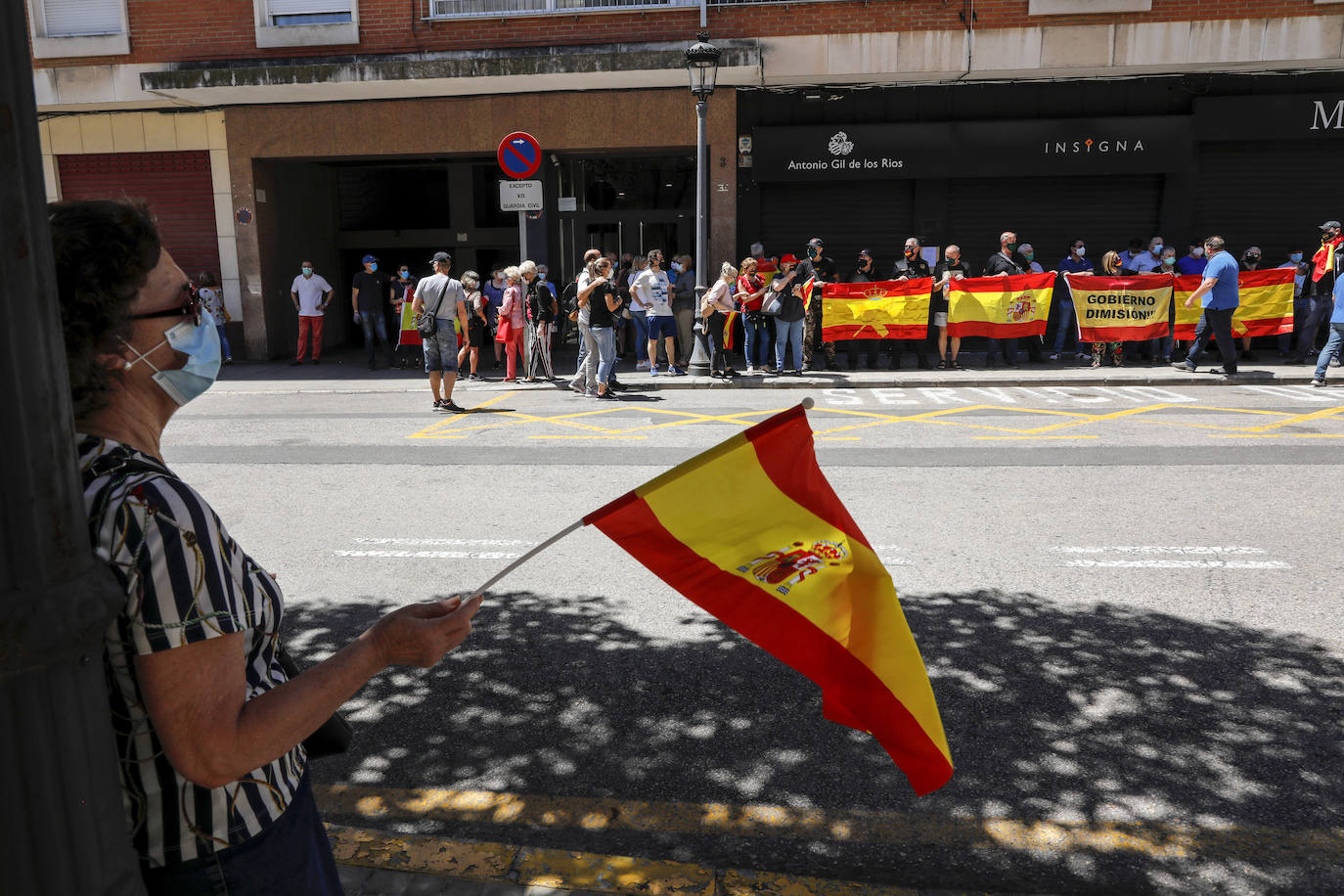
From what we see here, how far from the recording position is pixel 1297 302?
17734 millimetres

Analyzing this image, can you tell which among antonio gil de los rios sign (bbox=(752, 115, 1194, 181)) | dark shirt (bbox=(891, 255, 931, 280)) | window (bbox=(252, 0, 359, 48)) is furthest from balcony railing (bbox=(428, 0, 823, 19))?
dark shirt (bbox=(891, 255, 931, 280))

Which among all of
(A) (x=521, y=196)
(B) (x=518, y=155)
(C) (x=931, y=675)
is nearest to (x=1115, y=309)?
(A) (x=521, y=196)

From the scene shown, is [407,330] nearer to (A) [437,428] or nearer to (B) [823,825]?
(A) [437,428]

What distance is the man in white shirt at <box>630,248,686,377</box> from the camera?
16.2 meters

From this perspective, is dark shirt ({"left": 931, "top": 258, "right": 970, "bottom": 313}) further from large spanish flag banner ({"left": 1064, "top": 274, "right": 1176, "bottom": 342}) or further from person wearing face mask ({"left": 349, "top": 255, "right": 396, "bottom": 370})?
person wearing face mask ({"left": 349, "top": 255, "right": 396, "bottom": 370})

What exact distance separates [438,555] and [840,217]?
15035 mm

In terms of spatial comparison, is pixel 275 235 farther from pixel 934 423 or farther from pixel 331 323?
pixel 934 423

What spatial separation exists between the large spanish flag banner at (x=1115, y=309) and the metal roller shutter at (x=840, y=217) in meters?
3.99

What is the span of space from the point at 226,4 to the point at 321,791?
19.7 meters

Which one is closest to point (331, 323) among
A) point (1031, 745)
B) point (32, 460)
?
point (1031, 745)

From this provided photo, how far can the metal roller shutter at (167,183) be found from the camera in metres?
20.8

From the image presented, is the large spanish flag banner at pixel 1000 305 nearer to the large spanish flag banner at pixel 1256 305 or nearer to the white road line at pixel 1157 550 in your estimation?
the large spanish flag banner at pixel 1256 305

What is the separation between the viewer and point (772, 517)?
8.39ft

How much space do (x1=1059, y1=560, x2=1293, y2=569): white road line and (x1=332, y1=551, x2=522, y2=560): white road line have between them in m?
3.53
